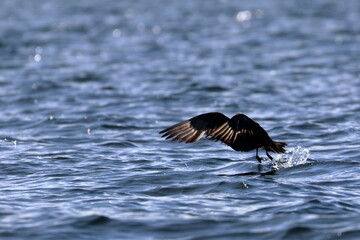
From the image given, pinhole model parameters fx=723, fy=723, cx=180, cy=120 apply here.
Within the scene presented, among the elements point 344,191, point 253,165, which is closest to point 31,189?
point 253,165

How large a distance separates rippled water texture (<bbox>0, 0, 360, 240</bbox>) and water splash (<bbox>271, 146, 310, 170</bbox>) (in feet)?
0.12

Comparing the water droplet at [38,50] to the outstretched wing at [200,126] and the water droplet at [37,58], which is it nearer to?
the water droplet at [37,58]

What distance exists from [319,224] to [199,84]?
1123 cm

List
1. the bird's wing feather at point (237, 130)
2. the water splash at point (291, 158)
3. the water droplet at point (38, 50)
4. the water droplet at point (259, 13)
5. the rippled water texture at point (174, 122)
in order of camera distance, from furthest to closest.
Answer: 1. the water droplet at point (259, 13)
2. the water droplet at point (38, 50)
3. the water splash at point (291, 158)
4. the bird's wing feather at point (237, 130)
5. the rippled water texture at point (174, 122)

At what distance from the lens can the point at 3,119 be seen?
15055 mm

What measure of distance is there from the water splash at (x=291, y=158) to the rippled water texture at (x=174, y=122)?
0.04m

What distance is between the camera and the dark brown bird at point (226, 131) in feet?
32.7

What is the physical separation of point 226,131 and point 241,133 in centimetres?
21

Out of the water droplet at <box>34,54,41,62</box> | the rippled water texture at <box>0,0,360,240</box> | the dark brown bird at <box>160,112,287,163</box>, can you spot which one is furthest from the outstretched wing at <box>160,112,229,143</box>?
the water droplet at <box>34,54,41,62</box>

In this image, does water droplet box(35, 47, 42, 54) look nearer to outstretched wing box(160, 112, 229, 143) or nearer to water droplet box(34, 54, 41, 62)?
water droplet box(34, 54, 41, 62)

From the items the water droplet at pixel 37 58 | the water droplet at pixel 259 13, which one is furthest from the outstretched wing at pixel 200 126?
the water droplet at pixel 259 13

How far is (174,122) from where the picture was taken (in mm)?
14555

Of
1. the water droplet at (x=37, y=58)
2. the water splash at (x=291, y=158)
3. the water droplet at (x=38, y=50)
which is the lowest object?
the water splash at (x=291, y=158)

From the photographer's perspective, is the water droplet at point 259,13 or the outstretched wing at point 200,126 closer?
the outstretched wing at point 200,126
